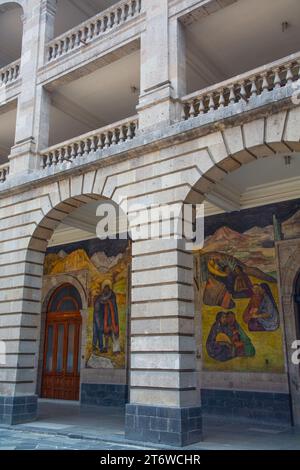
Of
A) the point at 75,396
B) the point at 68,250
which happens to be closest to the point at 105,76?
the point at 68,250

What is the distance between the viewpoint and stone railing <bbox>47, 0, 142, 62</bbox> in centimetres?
1088

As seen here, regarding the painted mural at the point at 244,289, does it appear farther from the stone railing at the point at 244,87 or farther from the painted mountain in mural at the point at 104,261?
the stone railing at the point at 244,87

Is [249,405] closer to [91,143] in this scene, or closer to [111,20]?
[91,143]

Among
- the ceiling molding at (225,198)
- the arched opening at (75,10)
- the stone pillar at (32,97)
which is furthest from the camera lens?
the arched opening at (75,10)

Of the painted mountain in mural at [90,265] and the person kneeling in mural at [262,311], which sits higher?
the painted mountain in mural at [90,265]

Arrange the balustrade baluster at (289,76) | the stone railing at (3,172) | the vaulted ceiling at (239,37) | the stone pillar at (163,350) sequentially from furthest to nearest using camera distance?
the stone railing at (3,172) → the vaulted ceiling at (239,37) → the balustrade baluster at (289,76) → the stone pillar at (163,350)

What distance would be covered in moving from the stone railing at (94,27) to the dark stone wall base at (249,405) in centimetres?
882

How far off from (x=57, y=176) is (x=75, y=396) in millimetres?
7261

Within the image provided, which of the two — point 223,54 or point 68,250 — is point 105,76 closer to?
point 223,54

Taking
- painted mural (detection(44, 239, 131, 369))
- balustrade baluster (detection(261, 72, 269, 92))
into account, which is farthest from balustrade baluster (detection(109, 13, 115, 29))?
painted mural (detection(44, 239, 131, 369))

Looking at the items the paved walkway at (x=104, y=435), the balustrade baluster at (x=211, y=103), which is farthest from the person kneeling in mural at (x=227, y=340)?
the balustrade baluster at (x=211, y=103)

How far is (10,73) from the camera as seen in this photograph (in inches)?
527

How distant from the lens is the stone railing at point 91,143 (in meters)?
10.0

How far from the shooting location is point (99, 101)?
12727mm
